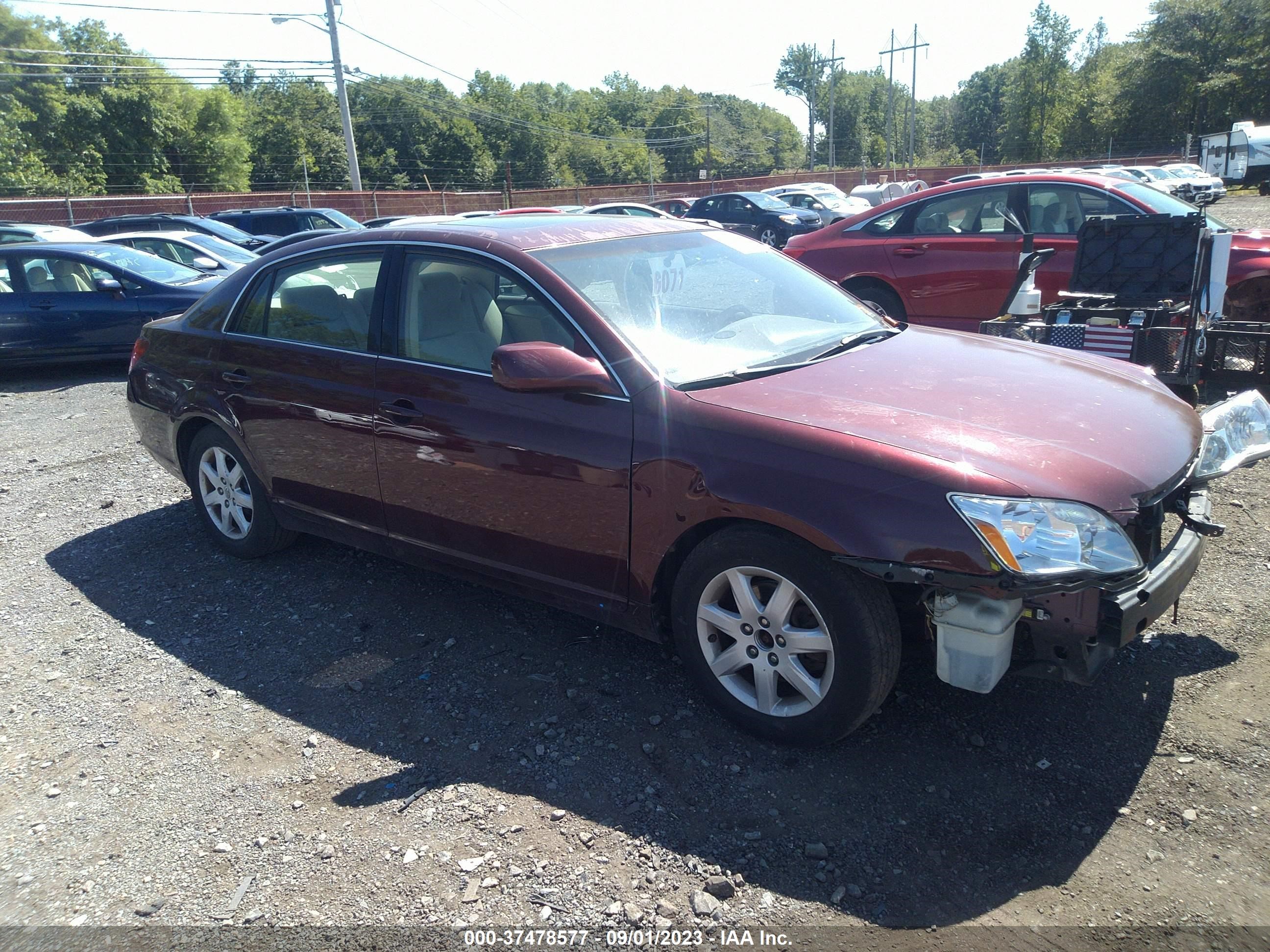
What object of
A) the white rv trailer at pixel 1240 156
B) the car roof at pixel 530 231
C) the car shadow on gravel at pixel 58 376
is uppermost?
the white rv trailer at pixel 1240 156

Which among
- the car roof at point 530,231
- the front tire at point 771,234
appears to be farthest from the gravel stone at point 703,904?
the front tire at point 771,234

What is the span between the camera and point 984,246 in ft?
25.5

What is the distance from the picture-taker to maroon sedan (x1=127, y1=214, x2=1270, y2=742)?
2.68 m

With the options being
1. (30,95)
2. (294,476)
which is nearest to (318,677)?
(294,476)

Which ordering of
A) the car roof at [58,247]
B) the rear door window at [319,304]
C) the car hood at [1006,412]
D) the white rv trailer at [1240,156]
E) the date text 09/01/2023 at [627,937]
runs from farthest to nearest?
the white rv trailer at [1240,156], the car roof at [58,247], the rear door window at [319,304], the car hood at [1006,412], the date text 09/01/2023 at [627,937]

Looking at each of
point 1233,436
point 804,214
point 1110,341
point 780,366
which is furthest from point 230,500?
point 804,214

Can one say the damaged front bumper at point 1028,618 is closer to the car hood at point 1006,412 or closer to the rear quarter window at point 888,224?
the car hood at point 1006,412

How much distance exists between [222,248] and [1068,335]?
12062 mm

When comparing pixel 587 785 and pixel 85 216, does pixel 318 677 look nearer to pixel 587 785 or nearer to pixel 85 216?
pixel 587 785

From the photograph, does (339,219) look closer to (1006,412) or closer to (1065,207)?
(1065,207)

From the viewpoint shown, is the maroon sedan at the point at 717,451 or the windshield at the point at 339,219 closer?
the maroon sedan at the point at 717,451

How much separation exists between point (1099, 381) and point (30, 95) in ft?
179

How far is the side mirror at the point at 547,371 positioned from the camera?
10.5ft

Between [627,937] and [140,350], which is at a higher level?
[140,350]
